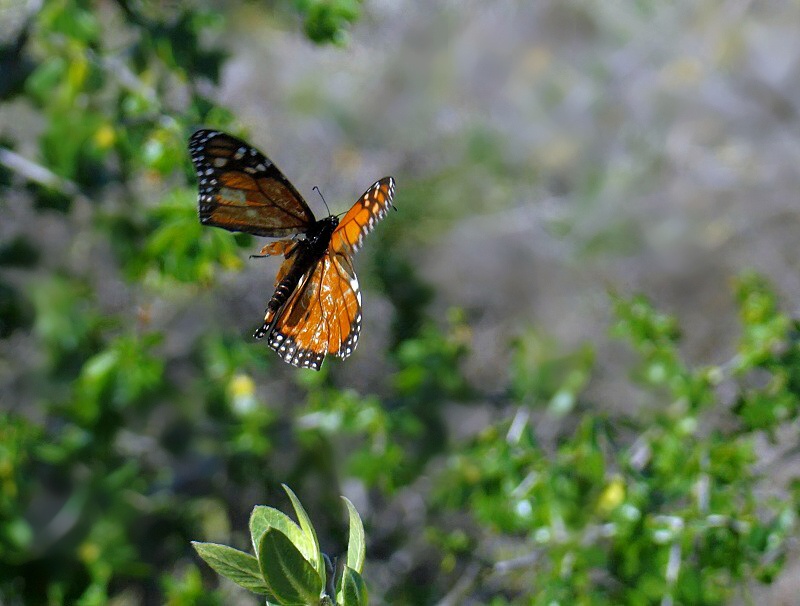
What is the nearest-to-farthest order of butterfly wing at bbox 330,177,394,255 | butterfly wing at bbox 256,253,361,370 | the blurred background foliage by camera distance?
butterfly wing at bbox 330,177,394,255 → butterfly wing at bbox 256,253,361,370 → the blurred background foliage

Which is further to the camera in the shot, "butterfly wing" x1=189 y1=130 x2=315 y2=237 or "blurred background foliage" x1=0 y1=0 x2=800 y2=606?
"blurred background foliage" x1=0 y1=0 x2=800 y2=606

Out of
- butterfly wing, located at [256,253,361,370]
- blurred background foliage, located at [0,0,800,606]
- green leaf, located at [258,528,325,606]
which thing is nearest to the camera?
green leaf, located at [258,528,325,606]

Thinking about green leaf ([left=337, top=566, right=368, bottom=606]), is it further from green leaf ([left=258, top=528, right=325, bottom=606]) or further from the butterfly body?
the butterfly body

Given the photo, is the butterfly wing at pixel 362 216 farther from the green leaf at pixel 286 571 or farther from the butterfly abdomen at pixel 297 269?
the green leaf at pixel 286 571

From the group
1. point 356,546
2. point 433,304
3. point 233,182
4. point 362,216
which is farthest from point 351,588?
point 433,304

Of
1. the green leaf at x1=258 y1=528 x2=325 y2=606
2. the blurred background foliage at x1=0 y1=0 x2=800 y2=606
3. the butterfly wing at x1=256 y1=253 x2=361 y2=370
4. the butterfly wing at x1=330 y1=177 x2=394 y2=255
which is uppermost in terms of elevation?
the blurred background foliage at x1=0 y1=0 x2=800 y2=606

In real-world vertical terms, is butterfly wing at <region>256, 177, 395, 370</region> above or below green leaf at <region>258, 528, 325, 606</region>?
above

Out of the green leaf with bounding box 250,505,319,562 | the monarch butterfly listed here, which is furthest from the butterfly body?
the green leaf with bounding box 250,505,319,562

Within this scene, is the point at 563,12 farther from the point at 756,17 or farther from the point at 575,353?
the point at 575,353

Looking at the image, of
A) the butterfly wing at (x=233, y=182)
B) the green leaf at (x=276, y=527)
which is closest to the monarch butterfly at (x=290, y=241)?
the butterfly wing at (x=233, y=182)
